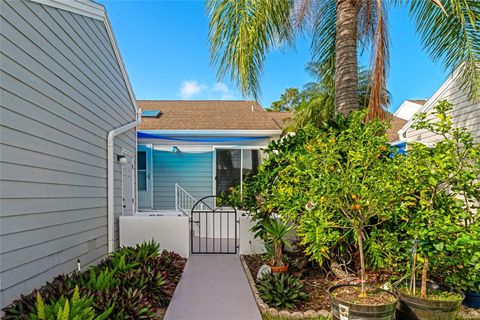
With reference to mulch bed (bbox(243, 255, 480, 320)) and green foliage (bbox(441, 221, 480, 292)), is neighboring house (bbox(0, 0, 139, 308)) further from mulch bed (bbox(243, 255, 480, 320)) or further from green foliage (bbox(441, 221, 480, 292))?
green foliage (bbox(441, 221, 480, 292))

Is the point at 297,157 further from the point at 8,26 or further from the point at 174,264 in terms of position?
the point at 8,26

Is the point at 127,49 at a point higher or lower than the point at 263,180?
higher

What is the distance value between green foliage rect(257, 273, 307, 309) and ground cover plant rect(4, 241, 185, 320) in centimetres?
145

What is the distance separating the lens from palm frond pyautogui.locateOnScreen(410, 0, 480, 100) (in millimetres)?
4996

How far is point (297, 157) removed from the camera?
506 centimetres

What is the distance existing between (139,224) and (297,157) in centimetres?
410

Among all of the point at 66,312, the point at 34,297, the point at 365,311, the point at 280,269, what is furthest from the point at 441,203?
the point at 34,297

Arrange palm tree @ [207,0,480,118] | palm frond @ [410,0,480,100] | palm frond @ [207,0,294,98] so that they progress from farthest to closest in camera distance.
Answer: palm frond @ [207,0,294,98], palm tree @ [207,0,480,118], palm frond @ [410,0,480,100]

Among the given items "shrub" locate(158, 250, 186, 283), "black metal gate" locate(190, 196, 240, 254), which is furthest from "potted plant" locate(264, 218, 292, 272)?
"black metal gate" locate(190, 196, 240, 254)

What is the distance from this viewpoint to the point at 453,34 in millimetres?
5273

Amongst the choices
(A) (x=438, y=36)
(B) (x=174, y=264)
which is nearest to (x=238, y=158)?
(B) (x=174, y=264)

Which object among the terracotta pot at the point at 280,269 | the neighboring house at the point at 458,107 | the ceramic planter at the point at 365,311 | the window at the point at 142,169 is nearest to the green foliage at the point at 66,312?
the ceramic planter at the point at 365,311

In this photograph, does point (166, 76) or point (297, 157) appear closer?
point (297, 157)

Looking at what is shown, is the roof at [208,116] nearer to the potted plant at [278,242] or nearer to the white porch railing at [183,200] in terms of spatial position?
the white porch railing at [183,200]
